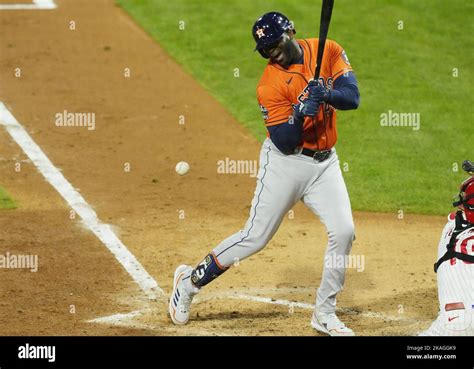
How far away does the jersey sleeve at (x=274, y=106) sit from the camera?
918 cm

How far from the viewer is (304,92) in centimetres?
920

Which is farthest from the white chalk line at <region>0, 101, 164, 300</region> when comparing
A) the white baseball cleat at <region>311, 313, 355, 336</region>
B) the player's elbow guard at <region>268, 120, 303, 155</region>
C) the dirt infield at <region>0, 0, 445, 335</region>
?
the player's elbow guard at <region>268, 120, 303, 155</region>

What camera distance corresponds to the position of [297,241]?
12000 millimetres

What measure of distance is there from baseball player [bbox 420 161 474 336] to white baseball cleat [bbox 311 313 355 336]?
4.07 feet

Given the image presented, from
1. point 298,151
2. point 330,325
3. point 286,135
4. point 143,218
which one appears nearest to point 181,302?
point 330,325

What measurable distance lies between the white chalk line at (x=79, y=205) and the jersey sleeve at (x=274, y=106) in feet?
7.50

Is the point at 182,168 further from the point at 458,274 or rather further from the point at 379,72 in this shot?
the point at 458,274

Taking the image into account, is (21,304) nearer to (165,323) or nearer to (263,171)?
(165,323)

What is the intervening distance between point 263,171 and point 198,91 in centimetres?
713

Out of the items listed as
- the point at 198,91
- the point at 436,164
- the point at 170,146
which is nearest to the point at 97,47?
the point at 198,91

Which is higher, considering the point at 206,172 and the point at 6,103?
the point at 6,103

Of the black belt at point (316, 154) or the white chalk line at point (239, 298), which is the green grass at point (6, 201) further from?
the black belt at point (316, 154)

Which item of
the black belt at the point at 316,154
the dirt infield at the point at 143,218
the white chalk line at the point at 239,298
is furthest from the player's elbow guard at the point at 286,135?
the white chalk line at the point at 239,298

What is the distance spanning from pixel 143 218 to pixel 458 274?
5.05m
